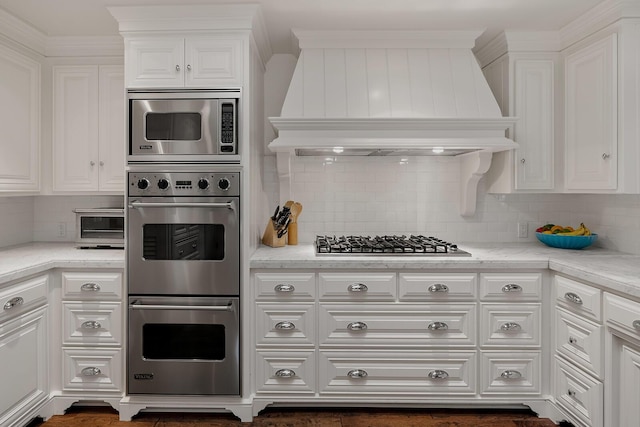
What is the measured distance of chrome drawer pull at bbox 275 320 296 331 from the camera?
2.59 meters

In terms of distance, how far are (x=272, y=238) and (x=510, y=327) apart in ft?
5.38

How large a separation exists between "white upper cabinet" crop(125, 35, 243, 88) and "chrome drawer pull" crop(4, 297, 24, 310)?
132cm

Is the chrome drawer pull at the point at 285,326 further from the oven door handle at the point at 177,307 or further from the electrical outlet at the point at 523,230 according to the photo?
the electrical outlet at the point at 523,230

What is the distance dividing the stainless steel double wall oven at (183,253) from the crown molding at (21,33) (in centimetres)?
98

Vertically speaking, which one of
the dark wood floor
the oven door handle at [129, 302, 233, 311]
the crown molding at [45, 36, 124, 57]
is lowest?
the dark wood floor

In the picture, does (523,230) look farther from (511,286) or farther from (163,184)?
(163,184)

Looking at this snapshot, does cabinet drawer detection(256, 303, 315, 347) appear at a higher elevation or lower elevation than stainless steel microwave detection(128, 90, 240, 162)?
lower

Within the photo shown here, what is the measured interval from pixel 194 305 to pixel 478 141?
2.02 meters

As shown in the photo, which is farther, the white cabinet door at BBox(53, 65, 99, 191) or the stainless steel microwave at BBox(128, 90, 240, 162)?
the white cabinet door at BBox(53, 65, 99, 191)

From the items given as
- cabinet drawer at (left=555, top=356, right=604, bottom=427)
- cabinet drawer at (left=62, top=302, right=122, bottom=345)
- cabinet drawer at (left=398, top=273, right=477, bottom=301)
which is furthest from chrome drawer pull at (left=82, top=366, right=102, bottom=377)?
cabinet drawer at (left=555, top=356, right=604, bottom=427)

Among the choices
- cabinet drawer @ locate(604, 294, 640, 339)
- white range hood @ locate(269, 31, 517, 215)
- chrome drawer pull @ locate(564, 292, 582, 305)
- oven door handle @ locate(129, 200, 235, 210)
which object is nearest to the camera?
cabinet drawer @ locate(604, 294, 640, 339)

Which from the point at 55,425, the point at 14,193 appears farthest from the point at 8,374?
the point at 14,193

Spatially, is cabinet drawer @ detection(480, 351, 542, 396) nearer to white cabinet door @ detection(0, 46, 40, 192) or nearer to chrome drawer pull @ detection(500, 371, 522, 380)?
chrome drawer pull @ detection(500, 371, 522, 380)

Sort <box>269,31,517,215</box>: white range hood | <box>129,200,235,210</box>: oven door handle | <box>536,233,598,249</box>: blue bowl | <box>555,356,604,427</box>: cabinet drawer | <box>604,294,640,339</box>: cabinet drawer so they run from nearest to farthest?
<box>604,294,640,339</box>: cabinet drawer
<box>555,356,604,427</box>: cabinet drawer
<box>129,200,235,210</box>: oven door handle
<box>269,31,517,215</box>: white range hood
<box>536,233,598,249</box>: blue bowl
